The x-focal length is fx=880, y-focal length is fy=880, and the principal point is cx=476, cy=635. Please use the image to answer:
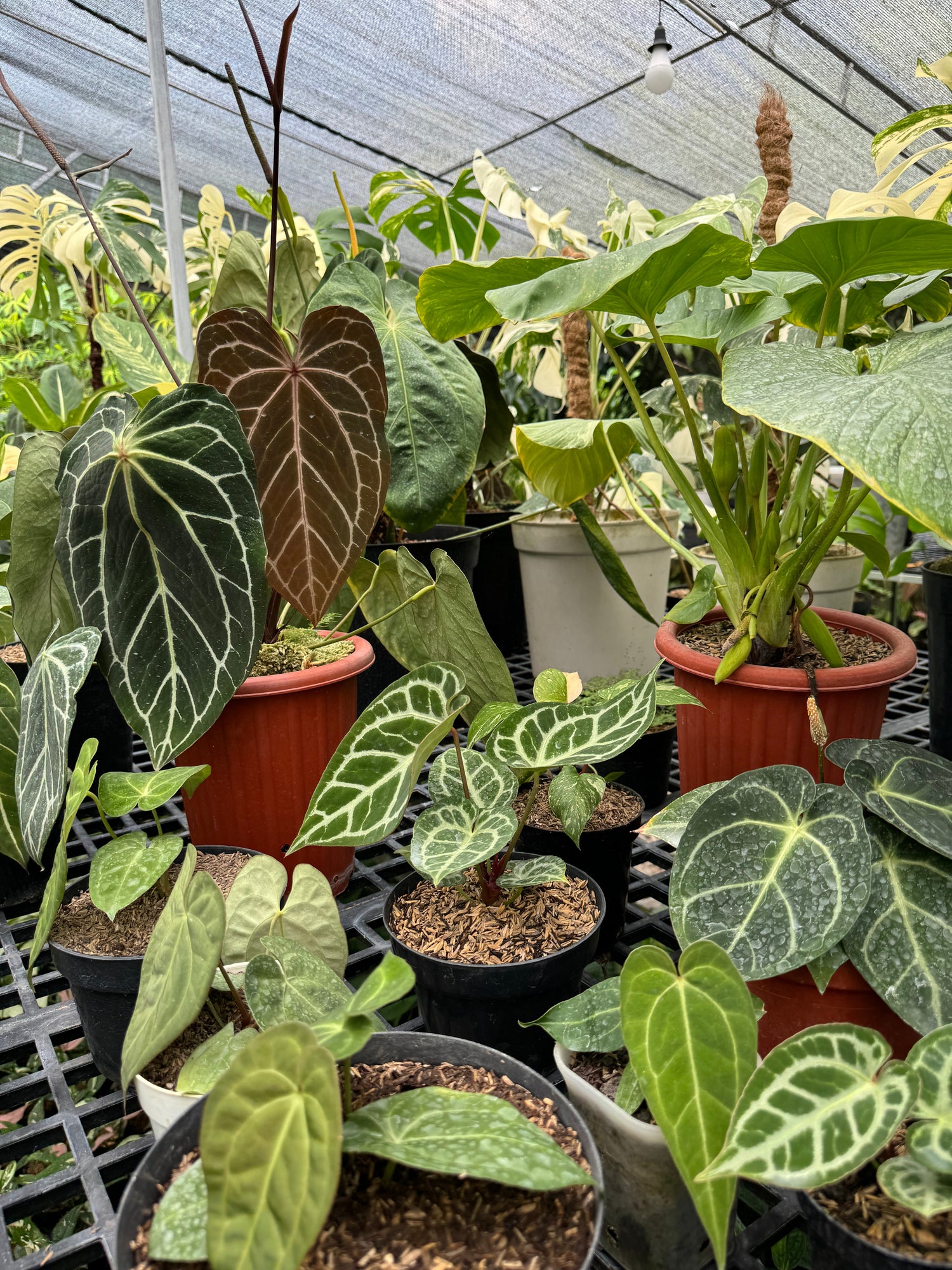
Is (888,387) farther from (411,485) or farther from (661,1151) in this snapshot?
(411,485)

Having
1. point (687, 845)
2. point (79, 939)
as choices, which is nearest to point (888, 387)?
point (687, 845)

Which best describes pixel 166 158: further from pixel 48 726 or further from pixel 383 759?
pixel 383 759

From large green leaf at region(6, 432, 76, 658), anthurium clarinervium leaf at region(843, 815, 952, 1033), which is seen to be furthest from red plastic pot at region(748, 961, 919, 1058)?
large green leaf at region(6, 432, 76, 658)

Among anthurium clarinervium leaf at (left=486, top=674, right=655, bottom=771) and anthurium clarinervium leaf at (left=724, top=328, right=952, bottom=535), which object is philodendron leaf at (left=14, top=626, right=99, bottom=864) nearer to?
anthurium clarinervium leaf at (left=486, top=674, right=655, bottom=771)

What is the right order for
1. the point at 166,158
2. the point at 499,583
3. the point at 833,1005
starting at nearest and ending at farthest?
the point at 833,1005 → the point at 166,158 → the point at 499,583

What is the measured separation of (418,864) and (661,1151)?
27 centimetres

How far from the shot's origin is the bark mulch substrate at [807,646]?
1102mm

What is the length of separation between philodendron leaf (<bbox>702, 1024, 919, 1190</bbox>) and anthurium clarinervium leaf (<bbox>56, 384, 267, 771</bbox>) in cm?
62

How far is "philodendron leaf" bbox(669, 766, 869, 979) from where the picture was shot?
649 mm

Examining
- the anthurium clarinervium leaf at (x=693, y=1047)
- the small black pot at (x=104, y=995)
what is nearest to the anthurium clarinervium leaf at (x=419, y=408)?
the small black pot at (x=104, y=995)

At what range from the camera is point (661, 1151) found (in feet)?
1.86

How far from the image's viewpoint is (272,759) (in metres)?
1.04

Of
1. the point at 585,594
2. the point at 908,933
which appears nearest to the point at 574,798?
the point at 908,933

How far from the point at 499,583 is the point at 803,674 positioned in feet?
3.53
